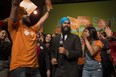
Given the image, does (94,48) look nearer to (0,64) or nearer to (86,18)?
(0,64)

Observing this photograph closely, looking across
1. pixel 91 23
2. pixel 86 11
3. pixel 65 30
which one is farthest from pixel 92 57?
pixel 86 11

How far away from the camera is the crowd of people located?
4.01m

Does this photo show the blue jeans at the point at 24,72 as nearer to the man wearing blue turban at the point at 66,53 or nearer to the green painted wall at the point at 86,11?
the man wearing blue turban at the point at 66,53

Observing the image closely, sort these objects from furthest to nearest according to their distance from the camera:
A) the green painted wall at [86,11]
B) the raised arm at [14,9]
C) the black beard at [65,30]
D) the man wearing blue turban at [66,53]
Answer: the green painted wall at [86,11] < the black beard at [65,30] < the man wearing blue turban at [66,53] < the raised arm at [14,9]

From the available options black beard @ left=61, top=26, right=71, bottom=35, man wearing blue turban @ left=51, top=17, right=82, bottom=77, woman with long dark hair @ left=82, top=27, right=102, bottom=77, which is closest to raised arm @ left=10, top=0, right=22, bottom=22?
man wearing blue turban @ left=51, top=17, right=82, bottom=77

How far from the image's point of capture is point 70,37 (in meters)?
5.06

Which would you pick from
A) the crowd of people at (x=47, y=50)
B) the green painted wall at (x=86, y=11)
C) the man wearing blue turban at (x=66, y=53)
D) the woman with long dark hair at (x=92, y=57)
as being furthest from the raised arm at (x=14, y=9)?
the green painted wall at (x=86, y=11)

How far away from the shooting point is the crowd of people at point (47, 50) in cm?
401

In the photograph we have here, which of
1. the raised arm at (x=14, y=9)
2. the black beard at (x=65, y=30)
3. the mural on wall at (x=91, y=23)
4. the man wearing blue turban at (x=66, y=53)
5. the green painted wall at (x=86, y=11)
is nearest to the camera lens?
the raised arm at (x=14, y=9)

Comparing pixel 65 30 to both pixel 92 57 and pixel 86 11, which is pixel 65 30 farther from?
pixel 86 11

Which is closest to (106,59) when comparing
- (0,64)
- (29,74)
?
(0,64)

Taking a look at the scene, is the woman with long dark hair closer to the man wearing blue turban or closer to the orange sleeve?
the man wearing blue turban

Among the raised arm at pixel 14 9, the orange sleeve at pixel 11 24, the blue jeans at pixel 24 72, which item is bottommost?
the blue jeans at pixel 24 72

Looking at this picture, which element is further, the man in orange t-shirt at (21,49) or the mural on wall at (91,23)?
the mural on wall at (91,23)
